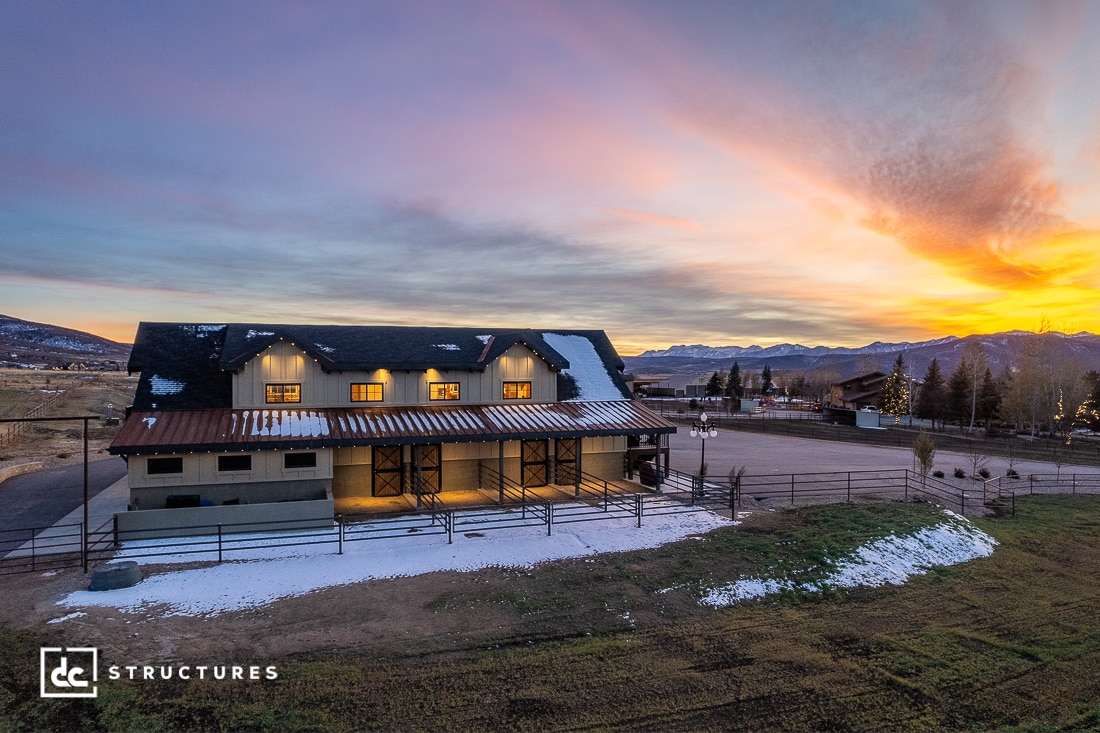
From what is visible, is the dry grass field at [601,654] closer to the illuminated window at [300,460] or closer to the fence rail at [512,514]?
the fence rail at [512,514]

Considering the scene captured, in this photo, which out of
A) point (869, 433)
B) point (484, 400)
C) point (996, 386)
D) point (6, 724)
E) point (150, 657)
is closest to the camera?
point (6, 724)

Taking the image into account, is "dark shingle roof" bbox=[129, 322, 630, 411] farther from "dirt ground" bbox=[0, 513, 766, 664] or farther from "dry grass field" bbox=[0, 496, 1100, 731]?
"dry grass field" bbox=[0, 496, 1100, 731]

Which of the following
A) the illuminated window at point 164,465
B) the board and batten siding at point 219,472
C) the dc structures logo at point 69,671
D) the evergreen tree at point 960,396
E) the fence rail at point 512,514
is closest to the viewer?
the dc structures logo at point 69,671

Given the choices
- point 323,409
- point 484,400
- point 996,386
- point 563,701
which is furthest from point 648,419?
point 996,386

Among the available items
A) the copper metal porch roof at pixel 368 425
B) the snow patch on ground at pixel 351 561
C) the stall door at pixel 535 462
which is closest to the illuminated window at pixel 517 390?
the copper metal porch roof at pixel 368 425

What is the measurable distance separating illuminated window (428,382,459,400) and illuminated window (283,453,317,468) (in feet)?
20.2

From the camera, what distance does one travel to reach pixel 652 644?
471 inches

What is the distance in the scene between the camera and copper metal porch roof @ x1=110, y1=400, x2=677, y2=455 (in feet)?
68.3

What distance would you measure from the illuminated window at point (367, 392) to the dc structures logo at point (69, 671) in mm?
15147

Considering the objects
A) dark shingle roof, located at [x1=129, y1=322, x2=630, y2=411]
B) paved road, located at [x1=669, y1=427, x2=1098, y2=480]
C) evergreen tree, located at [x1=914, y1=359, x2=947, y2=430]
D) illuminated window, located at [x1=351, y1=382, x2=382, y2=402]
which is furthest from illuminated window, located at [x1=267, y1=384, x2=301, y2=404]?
evergreen tree, located at [x1=914, y1=359, x2=947, y2=430]

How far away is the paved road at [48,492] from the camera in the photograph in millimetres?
22644

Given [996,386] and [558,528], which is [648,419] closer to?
[558,528]

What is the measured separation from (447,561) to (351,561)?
9.20 feet

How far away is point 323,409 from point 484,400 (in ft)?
23.8
